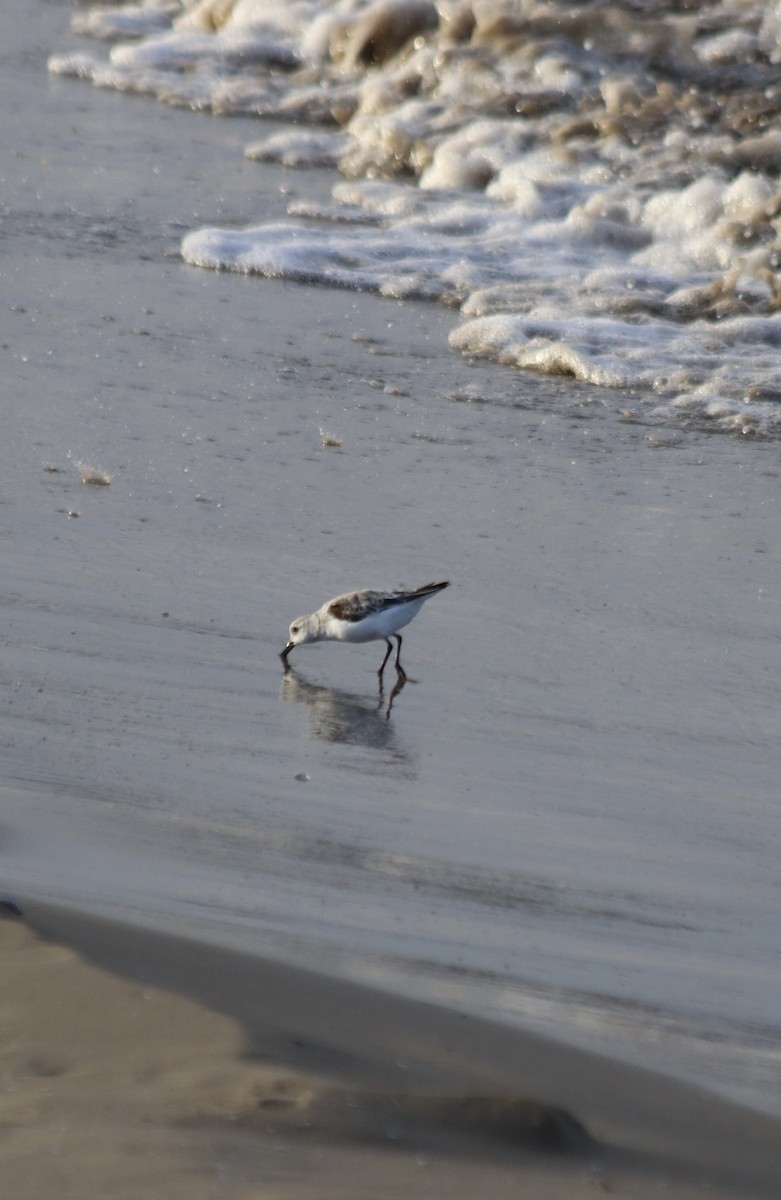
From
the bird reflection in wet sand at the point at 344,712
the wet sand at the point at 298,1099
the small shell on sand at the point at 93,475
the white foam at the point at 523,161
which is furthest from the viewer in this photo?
the white foam at the point at 523,161

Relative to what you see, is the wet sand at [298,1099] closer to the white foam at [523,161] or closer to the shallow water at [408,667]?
the shallow water at [408,667]

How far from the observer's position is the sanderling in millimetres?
4262

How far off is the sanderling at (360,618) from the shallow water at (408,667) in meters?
0.11

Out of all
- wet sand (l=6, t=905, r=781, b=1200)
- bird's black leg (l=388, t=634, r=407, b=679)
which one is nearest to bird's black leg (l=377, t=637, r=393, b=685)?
bird's black leg (l=388, t=634, r=407, b=679)

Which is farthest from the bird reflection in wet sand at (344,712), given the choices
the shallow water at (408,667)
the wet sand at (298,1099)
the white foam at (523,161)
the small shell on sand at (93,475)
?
the white foam at (523,161)

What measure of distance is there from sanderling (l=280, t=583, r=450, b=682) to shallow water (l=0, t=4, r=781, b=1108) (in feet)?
0.37

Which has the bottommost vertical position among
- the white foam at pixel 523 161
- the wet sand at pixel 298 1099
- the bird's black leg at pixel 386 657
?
the wet sand at pixel 298 1099

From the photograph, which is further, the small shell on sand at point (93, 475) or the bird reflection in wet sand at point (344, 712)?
the small shell on sand at point (93, 475)

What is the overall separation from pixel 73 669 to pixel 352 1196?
84.4 inches

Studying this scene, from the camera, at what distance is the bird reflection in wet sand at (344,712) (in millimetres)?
3992

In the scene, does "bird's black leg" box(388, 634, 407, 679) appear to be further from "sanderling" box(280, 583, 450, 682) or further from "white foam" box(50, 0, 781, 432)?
"white foam" box(50, 0, 781, 432)

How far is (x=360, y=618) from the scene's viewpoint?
426 cm

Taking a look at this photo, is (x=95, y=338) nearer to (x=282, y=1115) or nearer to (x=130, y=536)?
(x=130, y=536)

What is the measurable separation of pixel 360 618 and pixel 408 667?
0.25 meters
